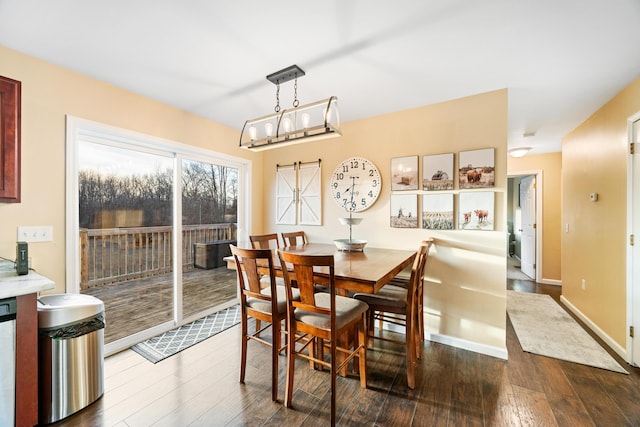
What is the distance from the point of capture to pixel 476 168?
2.58 metres

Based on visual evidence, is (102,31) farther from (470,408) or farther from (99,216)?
(470,408)

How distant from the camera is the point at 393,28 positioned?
1.68 metres

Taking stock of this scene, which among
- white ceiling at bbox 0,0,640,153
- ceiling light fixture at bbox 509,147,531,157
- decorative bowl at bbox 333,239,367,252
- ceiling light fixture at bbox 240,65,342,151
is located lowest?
decorative bowl at bbox 333,239,367,252

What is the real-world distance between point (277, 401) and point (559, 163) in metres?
5.91

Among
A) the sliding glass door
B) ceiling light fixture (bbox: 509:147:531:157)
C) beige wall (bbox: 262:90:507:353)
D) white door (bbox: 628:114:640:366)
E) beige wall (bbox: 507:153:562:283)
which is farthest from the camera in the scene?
beige wall (bbox: 507:153:562:283)

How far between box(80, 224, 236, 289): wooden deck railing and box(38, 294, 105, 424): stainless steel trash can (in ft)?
2.13

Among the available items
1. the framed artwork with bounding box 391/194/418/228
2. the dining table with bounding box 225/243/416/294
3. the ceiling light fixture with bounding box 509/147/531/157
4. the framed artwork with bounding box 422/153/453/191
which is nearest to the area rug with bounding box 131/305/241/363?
the dining table with bounding box 225/243/416/294

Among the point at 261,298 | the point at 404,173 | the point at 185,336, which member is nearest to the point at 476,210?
the point at 404,173

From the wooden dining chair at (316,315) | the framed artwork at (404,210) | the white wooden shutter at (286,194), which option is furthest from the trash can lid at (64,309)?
the framed artwork at (404,210)

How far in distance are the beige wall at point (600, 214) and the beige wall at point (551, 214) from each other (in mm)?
1190

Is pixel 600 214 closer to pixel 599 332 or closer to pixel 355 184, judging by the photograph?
pixel 599 332

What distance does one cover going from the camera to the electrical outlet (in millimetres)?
1932

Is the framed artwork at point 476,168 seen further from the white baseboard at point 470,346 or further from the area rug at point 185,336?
the area rug at point 185,336

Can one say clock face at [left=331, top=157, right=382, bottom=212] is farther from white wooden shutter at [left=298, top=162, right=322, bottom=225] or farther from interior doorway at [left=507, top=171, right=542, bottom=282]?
interior doorway at [left=507, top=171, right=542, bottom=282]
